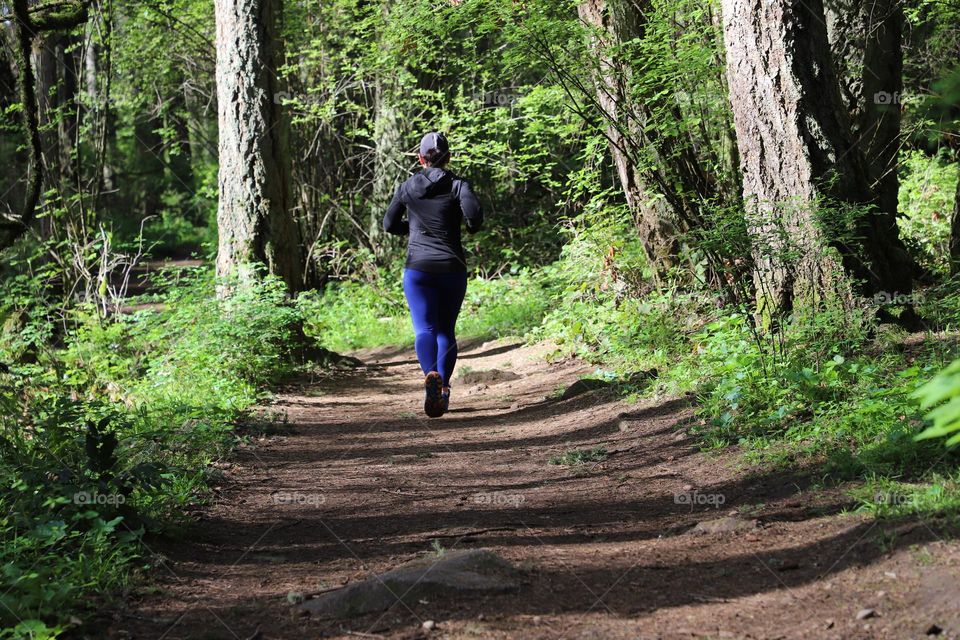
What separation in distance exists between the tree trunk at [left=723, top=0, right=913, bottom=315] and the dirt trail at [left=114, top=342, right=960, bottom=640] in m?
1.45

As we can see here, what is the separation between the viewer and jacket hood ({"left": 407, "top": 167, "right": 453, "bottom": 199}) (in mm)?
7445

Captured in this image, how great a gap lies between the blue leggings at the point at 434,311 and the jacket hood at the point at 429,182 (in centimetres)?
65

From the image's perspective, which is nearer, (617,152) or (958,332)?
(958,332)

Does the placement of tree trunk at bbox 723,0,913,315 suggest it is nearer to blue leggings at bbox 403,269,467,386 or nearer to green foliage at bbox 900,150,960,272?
blue leggings at bbox 403,269,467,386

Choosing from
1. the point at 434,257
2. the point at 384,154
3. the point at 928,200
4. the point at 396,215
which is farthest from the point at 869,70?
the point at 384,154

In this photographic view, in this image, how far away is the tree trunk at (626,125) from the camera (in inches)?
346

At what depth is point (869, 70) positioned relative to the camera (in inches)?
Answer: 327

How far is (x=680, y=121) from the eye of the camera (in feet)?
28.0

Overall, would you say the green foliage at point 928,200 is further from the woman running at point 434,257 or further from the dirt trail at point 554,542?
the dirt trail at point 554,542

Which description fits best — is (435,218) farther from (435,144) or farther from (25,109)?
(25,109)

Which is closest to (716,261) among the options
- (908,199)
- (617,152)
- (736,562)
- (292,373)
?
(617,152)

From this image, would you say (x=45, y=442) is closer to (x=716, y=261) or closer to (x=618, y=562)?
(x=618, y=562)

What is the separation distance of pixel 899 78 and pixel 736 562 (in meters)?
6.49

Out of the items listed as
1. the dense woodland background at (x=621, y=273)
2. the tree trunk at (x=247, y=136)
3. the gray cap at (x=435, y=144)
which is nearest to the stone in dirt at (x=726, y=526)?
the dense woodland background at (x=621, y=273)
